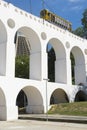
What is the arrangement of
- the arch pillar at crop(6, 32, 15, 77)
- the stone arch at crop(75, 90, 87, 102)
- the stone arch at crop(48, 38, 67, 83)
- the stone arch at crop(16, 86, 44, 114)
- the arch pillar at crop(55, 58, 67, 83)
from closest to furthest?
the arch pillar at crop(6, 32, 15, 77) → the stone arch at crop(16, 86, 44, 114) → the stone arch at crop(48, 38, 67, 83) → the arch pillar at crop(55, 58, 67, 83) → the stone arch at crop(75, 90, 87, 102)

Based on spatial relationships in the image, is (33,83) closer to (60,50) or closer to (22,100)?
(60,50)

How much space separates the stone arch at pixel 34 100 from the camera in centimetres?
2755

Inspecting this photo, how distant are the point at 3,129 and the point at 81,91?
20764 mm

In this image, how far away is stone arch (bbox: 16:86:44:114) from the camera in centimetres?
2755

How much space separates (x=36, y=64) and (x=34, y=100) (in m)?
3.74

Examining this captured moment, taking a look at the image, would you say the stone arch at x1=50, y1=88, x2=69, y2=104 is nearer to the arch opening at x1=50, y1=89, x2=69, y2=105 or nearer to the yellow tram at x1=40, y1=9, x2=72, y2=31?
the arch opening at x1=50, y1=89, x2=69, y2=105

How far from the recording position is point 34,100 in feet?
92.9

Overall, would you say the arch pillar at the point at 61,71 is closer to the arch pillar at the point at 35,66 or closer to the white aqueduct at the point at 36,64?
the white aqueduct at the point at 36,64

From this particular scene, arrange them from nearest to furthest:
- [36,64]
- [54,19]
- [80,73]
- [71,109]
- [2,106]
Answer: [2,106] → [71,109] → [36,64] → [54,19] → [80,73]

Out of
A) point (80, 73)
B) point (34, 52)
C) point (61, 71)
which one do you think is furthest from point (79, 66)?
point (34, 52)

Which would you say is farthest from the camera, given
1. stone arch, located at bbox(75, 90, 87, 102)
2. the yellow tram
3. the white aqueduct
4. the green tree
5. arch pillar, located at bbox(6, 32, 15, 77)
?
the green tree

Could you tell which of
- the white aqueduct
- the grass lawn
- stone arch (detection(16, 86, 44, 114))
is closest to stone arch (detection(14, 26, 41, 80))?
the white aqueduct

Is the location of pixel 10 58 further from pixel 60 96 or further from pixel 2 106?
pixel 60 96

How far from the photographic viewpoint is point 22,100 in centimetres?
3988
